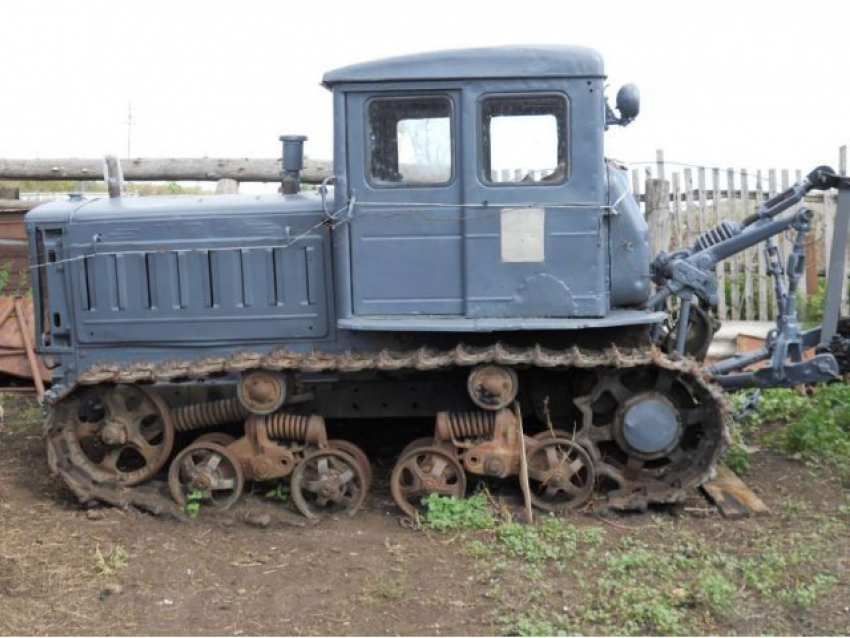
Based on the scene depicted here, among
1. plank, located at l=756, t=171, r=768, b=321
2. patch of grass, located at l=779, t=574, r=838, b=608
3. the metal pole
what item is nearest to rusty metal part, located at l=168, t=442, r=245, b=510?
patch of grass, located at l=779, t=574, r=838, b=608

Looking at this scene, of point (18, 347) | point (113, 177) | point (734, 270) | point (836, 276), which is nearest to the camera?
point (836, 276)

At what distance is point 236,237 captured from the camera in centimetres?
740

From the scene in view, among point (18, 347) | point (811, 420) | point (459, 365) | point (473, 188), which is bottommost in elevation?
point (811, 420)

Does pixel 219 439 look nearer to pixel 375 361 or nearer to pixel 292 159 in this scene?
pixel 375 361

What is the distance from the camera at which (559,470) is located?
689 cm

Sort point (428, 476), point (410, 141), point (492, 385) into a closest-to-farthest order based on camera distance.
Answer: point (492, 385)
point (410, 141)
point (428, 476)

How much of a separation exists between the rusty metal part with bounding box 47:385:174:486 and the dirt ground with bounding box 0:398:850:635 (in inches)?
13.3

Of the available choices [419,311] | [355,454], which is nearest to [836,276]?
[419,311]

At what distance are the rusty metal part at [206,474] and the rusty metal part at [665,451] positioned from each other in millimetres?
2434

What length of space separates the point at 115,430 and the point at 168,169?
21.2 ft

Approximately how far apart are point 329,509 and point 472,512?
3.52 feet

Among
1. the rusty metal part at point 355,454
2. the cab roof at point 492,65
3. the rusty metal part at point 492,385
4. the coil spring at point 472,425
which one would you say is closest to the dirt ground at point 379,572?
the rusty metal part at point 355,454

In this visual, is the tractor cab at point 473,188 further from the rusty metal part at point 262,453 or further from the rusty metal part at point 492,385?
the rusty metal part at point 262,453

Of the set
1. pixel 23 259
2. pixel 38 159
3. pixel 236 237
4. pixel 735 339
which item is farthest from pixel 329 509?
pixel 38 159
